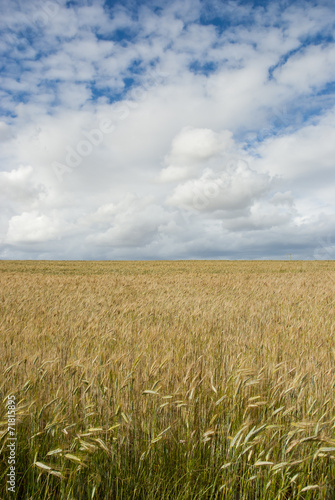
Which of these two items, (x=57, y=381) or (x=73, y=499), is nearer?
(x=73, y=499)

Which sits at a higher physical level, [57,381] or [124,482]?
[57,381]

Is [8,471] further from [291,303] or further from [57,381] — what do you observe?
[291,303]

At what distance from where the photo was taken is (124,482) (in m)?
1.88

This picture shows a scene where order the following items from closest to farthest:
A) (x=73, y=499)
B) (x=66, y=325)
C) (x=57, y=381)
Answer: (x=73, y=499), (x=57, y=381), (x=66, y=325)

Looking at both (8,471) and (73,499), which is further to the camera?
(8,471)

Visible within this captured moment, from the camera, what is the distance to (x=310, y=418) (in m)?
2.24

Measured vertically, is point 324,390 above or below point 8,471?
above

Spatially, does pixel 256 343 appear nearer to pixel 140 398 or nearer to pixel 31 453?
pixel 140 398

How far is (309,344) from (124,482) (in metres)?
2.98

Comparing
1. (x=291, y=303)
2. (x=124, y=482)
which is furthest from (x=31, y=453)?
(x=291, y=303)

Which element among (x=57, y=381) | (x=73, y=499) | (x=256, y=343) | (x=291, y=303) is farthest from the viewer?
(x=291, y=303)

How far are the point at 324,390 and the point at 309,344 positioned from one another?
5.46ft

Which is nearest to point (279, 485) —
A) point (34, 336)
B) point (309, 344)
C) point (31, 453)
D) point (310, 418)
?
point (310, 418)

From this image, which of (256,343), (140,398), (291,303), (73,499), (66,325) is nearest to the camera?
(73,499)
